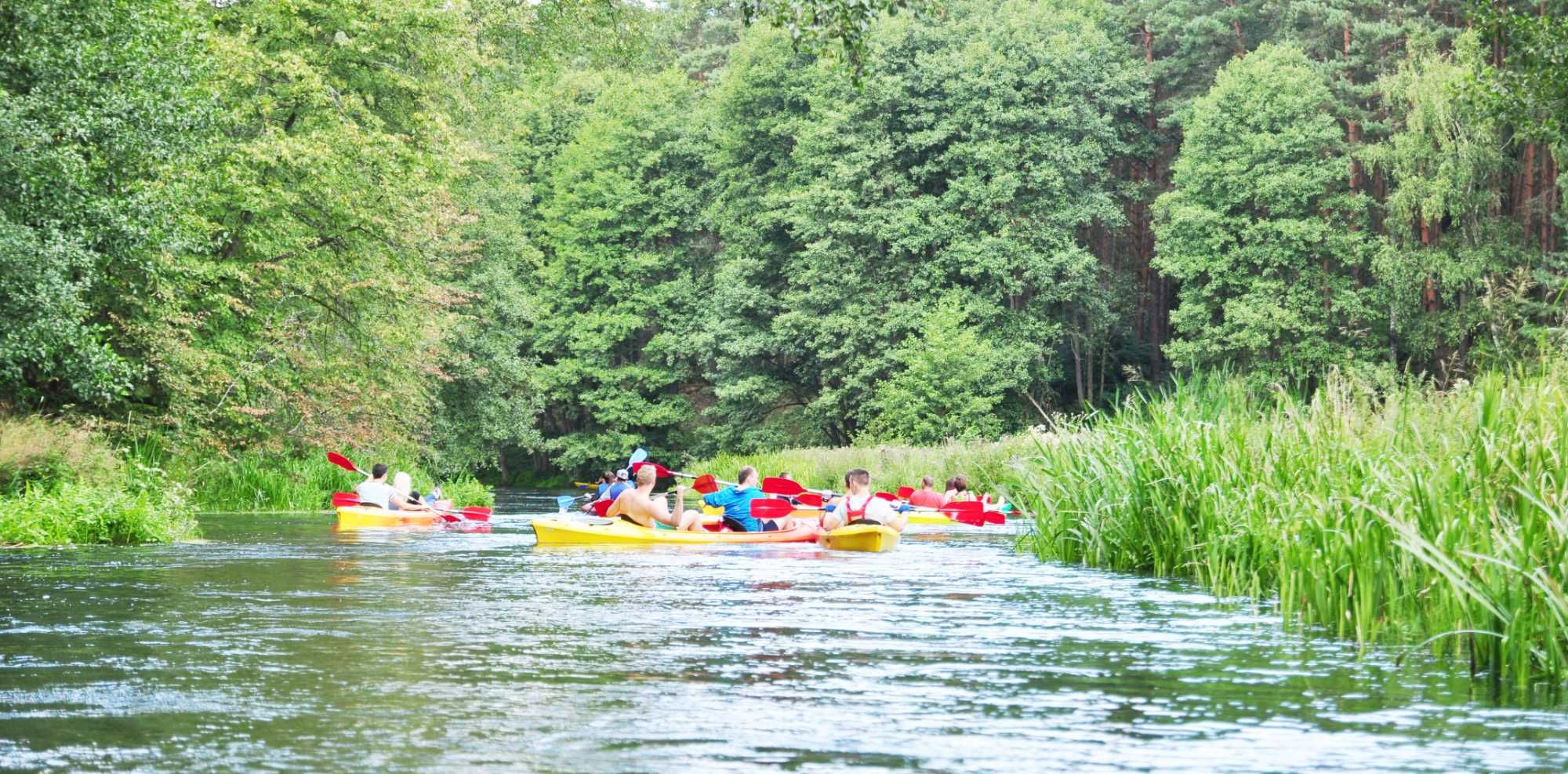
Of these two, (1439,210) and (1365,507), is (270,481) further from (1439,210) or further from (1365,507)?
(1439,210)

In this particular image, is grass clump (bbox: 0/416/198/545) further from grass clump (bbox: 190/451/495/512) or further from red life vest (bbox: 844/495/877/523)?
red life vest (bbox: 844/495/877/523)

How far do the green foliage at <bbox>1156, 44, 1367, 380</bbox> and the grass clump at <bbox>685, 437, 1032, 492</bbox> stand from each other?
7.93 metres

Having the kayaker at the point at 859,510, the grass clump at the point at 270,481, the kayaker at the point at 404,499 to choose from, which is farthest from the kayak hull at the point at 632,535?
the grass clump at the point at 270,481

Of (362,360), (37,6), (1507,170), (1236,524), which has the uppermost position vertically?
(1507,170)

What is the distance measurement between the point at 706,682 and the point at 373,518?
14.5 m

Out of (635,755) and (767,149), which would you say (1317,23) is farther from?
(635,755)

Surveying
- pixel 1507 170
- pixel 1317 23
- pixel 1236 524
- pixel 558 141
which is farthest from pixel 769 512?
pixel 558 141

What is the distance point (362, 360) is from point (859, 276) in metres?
17.2

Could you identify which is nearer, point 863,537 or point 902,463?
point 863,537

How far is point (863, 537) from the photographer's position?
1594 cm

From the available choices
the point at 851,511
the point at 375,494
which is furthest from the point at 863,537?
the point at 375,494

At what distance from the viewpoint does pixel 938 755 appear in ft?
17.5

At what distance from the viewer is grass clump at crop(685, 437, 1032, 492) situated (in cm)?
2622

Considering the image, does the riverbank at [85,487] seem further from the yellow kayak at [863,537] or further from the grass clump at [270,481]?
the yellow kayak at [863,537]
